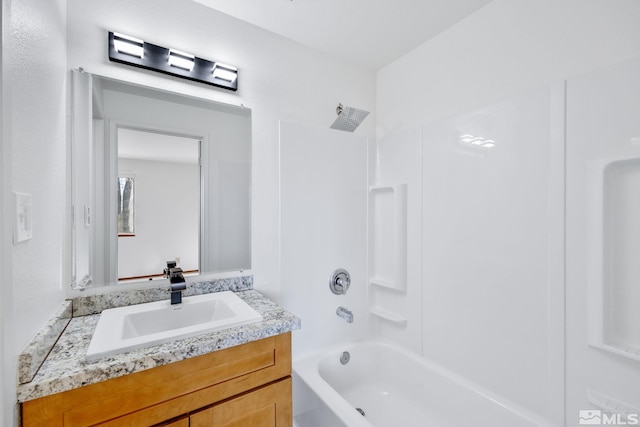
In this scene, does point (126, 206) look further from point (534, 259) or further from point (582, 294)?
point (582, 294)

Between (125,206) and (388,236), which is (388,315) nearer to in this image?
(388,236)

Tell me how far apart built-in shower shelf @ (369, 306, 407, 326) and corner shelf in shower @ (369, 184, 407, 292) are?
0.57 feet

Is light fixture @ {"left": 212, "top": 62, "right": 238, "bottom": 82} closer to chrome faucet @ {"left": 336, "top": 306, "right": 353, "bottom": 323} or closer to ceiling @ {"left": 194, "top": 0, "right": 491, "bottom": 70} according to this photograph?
ceiling @ {"left": 194, "top": 0, "right": 491, "bottom": 70}

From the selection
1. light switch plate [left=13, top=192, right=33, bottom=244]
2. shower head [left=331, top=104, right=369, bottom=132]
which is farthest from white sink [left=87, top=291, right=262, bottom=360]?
shower head [left=331, top=104, right=369, bottom=132]

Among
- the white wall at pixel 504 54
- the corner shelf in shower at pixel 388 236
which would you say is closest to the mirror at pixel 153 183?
the corner shelf in shower at pixel 388 236

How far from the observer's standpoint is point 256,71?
66.6 inches

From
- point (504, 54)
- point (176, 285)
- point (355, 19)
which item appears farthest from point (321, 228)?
point (504, 54)

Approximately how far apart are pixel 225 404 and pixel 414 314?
127cm

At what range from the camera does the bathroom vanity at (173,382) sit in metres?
0.79

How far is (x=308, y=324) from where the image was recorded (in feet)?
6.10

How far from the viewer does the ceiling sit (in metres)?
1.52

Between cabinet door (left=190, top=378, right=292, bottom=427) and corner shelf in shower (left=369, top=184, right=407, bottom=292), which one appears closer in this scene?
cabinet door (left=190, top=378, right=292, bottom=427)

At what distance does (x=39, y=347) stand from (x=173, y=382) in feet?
1.27

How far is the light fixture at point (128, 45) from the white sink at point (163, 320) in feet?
3.88
